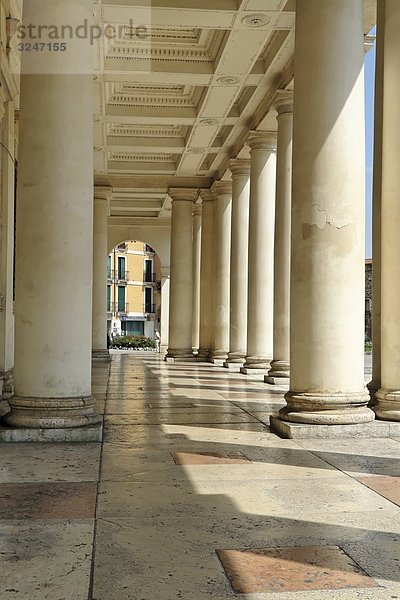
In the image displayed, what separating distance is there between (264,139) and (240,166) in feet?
25.5

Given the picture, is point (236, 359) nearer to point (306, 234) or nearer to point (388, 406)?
point (388, 406)

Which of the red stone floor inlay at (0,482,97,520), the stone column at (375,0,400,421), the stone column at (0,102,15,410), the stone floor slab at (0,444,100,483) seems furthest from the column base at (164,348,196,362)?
the red stone floor inlay at (0,482,97,520)

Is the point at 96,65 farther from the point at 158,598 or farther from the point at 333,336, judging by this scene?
the point at 158,598

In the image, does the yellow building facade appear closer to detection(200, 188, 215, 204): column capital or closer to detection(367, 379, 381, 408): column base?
detection(200, 188, 215, 204): column capital

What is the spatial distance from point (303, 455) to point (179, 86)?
3155 centimetres

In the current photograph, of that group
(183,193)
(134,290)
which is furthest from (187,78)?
(134,290)

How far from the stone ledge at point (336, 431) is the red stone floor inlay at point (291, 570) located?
866 cm

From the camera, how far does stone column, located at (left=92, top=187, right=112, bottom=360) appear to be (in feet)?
193

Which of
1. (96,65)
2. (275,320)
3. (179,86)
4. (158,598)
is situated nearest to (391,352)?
(158,598)

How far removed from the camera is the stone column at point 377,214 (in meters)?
Result: 21.4

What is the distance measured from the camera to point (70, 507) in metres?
11.1

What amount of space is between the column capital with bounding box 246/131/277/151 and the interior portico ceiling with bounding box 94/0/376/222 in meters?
0.46

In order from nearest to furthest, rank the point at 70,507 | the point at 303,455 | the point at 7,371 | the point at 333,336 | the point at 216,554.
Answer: the point at 216,554
the point at 70,507
the point at 303,455
the point at 333,336
the point at 7,371

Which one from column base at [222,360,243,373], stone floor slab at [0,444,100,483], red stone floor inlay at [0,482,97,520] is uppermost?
red stone floor inlay at [0,482,97,520]
